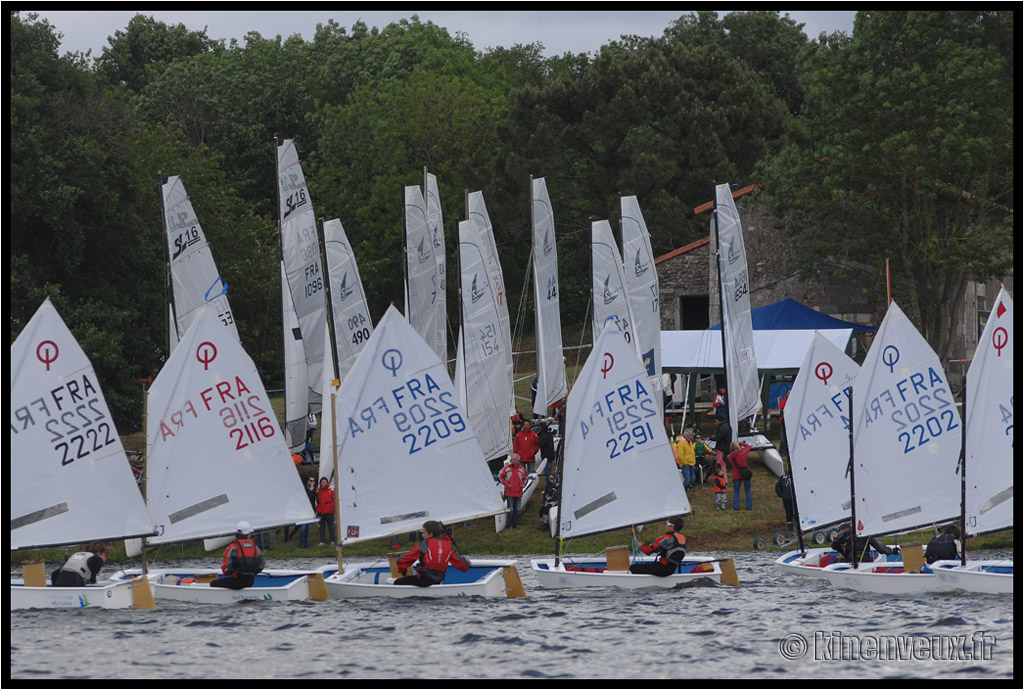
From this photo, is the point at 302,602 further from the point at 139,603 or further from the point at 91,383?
the point at 91,383

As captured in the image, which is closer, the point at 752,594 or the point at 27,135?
the point at 752,594

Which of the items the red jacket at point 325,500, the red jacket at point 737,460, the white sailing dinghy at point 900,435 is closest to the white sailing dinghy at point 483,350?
the red jacket at point 737,460

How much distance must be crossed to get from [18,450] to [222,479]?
11.1ft

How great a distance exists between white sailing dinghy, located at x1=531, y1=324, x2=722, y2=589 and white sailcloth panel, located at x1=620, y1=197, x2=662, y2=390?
14.7 meters

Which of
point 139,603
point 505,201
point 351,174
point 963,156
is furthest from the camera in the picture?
point 351,174

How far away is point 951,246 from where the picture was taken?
148 feet

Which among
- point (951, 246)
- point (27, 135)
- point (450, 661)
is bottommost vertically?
point (450, 661)

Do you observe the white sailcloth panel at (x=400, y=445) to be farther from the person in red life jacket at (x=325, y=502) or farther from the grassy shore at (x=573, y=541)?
the grassy shore at (x=573, y=541)

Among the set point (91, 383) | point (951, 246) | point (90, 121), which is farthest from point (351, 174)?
point (91, 383)

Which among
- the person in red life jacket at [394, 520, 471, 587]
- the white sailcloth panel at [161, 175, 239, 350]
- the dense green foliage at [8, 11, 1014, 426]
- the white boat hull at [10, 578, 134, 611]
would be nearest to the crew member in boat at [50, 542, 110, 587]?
the white boat hull at [10, 578, 134, 611]

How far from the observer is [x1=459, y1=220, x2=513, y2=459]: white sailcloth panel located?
3597 centimetres

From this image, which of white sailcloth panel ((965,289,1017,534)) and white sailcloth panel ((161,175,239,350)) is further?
white sailcloth panel ((161,175,239,350))

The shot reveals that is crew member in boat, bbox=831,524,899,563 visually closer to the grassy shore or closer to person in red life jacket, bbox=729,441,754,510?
the grassy shore

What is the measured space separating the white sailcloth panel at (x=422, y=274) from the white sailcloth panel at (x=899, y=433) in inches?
604
